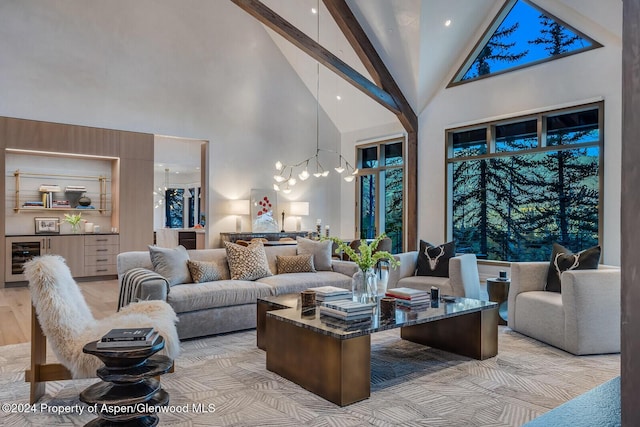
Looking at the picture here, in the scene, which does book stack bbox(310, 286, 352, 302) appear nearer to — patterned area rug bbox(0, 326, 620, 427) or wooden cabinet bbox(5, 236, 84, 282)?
patterned area rug bbox(0, 326, 620, 427)

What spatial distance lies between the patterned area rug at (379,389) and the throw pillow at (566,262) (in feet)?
2.23

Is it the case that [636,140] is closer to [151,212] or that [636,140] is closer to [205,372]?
[205,372]

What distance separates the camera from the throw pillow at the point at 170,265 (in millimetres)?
4371

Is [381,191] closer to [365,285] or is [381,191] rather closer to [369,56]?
[369,56]

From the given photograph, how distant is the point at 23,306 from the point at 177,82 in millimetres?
4622

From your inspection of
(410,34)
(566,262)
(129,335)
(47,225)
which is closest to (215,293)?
(129,335)

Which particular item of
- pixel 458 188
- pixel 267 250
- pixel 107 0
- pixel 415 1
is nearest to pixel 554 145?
pixel 458 188

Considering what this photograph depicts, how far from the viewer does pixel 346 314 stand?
119 inches

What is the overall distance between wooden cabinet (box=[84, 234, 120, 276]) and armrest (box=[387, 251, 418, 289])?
200 inches

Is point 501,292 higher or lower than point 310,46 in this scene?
lower

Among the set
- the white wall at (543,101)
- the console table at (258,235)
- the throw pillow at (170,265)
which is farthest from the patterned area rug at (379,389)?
the console table at (258,235)

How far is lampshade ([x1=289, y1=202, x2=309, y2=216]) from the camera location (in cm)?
950

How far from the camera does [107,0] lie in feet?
24.5

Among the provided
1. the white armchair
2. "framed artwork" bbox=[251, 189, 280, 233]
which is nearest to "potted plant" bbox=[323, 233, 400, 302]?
the white armchair
